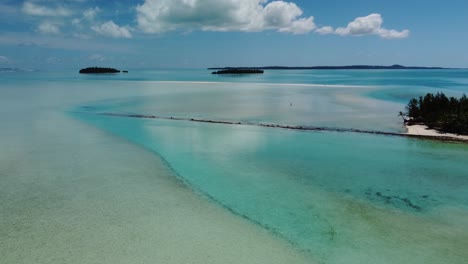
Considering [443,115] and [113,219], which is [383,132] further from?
[113,219]

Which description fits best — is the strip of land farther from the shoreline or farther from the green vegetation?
the green vegetation

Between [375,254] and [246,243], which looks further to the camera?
[246,243]

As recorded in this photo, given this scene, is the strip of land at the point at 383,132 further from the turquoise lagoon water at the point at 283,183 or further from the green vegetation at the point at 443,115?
the turquoise lagoon water at the point at 283,183

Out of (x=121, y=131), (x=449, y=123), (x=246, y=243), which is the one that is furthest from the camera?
(x=121, y=131)

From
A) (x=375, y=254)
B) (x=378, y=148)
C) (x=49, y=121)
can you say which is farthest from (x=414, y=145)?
(x=49, y=121)

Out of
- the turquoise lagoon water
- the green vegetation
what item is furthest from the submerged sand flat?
the green vegetation

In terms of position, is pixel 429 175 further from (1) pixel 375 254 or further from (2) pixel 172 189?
(2) pixel 172 189

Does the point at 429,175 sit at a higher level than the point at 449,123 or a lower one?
lower
